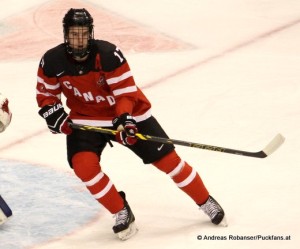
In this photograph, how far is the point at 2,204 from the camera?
195 inches

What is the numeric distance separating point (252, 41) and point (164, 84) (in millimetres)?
1146

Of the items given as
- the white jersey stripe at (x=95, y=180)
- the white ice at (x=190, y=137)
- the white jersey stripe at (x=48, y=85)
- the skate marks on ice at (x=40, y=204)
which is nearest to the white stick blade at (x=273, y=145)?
the white ice at (x=190, y=137)

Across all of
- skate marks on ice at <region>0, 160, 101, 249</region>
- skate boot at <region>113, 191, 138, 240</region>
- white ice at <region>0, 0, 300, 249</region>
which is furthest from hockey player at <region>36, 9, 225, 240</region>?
skate marks on ice at <region>0, 160, 101, 249</region>

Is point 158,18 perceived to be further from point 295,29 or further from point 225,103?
point 225,103

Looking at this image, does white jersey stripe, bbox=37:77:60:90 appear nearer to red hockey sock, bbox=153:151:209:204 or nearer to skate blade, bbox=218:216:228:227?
red hockey sock, bbox=153:151:209:204

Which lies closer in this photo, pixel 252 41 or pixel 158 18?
pixel 252 41

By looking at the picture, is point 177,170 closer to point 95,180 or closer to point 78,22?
point 95,180

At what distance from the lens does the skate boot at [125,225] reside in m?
4.79

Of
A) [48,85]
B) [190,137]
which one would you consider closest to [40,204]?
[48,85]

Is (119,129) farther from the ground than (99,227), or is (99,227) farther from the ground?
(119,129)

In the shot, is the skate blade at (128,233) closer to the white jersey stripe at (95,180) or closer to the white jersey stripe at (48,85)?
the white jersey stripe at (95,180)

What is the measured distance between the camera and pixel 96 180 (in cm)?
473

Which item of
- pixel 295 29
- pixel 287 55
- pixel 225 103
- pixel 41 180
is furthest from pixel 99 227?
pixel 295 29

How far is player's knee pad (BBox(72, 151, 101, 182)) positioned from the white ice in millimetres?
339
